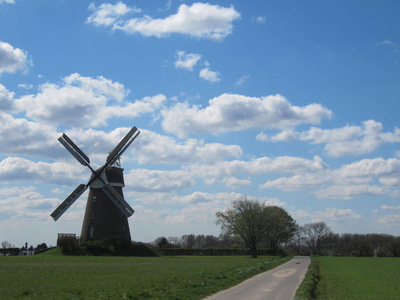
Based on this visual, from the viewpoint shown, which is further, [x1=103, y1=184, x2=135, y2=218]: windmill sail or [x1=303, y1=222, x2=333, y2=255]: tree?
[x1=303, y1=222, x2=333, y2=255]: tree

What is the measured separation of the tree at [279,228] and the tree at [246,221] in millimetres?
11376

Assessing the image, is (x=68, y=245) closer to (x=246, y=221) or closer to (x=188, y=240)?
(x=246, y=221)

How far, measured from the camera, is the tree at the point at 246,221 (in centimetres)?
7938

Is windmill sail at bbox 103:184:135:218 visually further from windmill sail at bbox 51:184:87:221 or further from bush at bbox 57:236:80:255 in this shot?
bush at bbox 57:236:80:255

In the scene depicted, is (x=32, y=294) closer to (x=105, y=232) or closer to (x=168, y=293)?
(x=168, y=293)

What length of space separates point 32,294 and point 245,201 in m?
64.4

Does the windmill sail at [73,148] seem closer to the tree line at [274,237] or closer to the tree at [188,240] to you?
the tree line at [274,237]

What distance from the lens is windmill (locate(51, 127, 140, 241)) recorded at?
61.4 meters

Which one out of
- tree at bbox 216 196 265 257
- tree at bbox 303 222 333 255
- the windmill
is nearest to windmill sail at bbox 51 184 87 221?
the windmill

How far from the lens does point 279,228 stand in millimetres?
97938

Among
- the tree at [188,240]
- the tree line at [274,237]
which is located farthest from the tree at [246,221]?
the tree at [188,240]

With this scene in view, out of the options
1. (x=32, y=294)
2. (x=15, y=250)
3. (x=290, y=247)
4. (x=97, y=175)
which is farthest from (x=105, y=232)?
(x=290, y=247)

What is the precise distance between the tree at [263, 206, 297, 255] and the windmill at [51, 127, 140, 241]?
3932 centimetres

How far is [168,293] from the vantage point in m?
19.5
